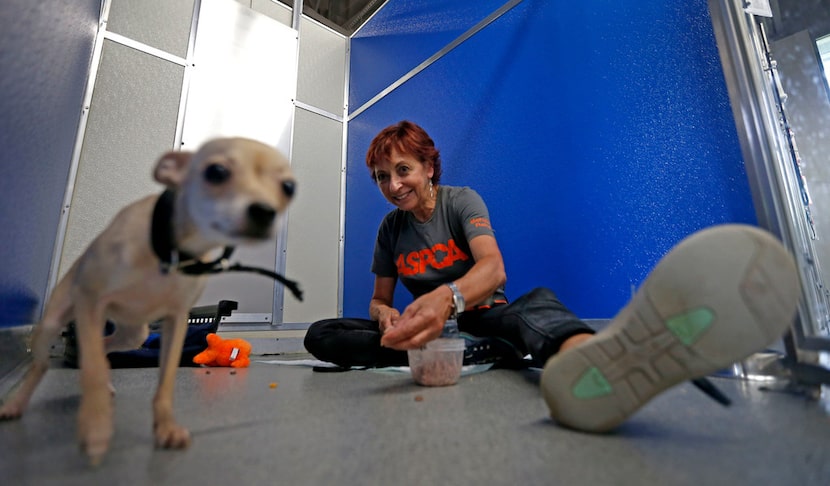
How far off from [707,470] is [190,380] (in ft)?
3.40

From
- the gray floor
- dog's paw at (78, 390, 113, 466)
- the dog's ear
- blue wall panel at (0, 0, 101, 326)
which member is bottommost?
the gray floor

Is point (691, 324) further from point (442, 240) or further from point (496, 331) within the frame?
point (442, 240)

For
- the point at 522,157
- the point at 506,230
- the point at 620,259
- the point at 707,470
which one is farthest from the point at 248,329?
the point at 707,470

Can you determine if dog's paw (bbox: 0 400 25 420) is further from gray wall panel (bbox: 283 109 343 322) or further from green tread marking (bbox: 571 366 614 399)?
gray wall panel (bbox: 283 109 343 322)

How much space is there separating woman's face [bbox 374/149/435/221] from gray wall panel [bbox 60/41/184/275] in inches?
40.1

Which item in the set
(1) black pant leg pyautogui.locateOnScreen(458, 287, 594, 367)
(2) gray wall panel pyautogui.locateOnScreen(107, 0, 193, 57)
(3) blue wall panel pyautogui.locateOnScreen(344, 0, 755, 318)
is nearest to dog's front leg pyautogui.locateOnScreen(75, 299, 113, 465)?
(1) black pant leg pyautogui.locateOnScreen(458, 287, 594, 367)

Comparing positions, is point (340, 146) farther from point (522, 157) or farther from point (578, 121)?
point (578, 121)

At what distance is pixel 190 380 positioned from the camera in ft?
3.13

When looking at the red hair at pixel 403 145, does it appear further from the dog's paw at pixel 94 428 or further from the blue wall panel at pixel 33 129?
the dog's paw at pixel 94 428

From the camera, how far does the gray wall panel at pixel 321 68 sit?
7.64 ft

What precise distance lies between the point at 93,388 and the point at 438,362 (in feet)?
1.92

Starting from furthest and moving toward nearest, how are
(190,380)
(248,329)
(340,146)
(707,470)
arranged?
(340,146) < (248,329) < (190,380) < (707,470)

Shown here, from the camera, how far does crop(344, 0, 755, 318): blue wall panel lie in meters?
0.96

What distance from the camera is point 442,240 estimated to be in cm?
118
